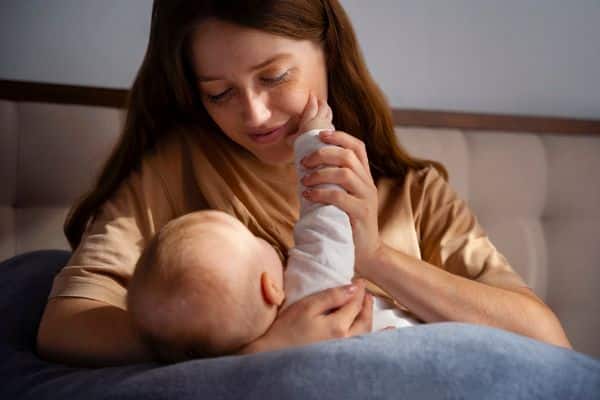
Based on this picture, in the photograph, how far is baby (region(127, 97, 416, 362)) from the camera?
76 centimetres

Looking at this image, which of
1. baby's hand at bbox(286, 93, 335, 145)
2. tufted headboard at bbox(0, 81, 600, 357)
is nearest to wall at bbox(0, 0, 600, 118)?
tufted headboard at bbox(0, 81, 600, 357)

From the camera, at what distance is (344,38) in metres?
1.15

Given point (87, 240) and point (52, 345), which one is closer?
A: point (52, 345)

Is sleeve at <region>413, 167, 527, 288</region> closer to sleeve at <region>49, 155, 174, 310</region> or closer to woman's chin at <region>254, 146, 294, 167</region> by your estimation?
woman's chin at <region>254, 146, 294, 167</region>

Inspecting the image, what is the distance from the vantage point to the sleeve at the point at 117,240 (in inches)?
38.7

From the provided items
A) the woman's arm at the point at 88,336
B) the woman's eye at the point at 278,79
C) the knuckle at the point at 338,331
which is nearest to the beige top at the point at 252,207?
the woman's arm at the point at 88,336

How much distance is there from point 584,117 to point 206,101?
46.9 inches

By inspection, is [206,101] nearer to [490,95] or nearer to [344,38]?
[344,38]

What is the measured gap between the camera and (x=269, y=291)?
81 cm

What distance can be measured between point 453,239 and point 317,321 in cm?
44

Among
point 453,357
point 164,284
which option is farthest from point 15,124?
point 453,357

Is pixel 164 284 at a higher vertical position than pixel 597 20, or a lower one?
lower

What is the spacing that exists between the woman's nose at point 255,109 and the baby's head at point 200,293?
25cm

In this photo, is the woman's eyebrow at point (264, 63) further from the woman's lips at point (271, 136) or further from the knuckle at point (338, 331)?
the knuckle at point (338, 331)
